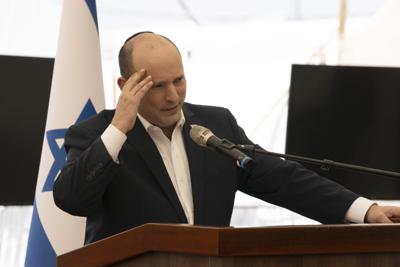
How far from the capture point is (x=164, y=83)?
217 cm

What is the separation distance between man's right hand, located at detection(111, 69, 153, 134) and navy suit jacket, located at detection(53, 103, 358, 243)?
9cm

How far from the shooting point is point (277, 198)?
2.40m

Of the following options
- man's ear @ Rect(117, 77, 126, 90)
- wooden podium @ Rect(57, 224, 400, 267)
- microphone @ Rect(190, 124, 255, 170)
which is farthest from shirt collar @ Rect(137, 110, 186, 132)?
wooden podium @ Rect(57, 224, 400, 267)

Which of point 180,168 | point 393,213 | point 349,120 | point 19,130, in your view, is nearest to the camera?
point 393,213

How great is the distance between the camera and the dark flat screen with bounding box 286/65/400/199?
3.54 meters

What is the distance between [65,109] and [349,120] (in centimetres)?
150

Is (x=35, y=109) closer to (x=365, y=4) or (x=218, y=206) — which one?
(x=218, y=206)

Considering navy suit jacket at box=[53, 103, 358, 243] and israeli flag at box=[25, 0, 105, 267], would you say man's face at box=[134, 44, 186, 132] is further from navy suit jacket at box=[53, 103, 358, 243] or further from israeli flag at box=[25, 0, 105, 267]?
israeli flag at box=[25, 0, 105, 267]

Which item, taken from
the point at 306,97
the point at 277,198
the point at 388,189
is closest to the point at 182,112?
the point at 277,198

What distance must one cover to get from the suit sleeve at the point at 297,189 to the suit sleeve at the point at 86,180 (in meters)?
0.62

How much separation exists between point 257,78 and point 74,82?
2.07m

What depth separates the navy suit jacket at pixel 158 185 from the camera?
1989mm

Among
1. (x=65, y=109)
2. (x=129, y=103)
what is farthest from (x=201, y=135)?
(x=65, y=109)

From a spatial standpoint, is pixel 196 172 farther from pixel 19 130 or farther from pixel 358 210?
pixel 19 130
